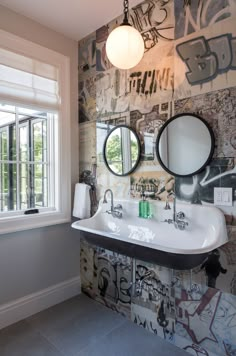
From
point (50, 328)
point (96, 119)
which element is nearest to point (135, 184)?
point (96, 119)

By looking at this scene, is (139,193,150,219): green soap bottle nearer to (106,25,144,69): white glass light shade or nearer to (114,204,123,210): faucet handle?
(114,204,123,210): faucet handle

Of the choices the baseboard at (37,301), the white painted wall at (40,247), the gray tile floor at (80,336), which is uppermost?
the white painted wall at (40,247)

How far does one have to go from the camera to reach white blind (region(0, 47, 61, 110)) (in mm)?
1967

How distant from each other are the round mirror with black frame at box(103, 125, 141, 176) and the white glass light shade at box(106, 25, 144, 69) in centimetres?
59

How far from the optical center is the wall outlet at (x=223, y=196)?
1.50 metres

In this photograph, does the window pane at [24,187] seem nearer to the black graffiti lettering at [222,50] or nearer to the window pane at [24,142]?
the window pane at [24,142]

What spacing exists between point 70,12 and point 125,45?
2.92ft

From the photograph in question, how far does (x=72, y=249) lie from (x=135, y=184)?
1.03 metres

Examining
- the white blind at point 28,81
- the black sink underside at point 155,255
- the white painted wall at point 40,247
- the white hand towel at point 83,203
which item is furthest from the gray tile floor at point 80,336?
the white blind at point 28,81

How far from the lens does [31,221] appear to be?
2133 mm

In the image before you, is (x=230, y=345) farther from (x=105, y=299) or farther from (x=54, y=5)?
(x=54, y=5)

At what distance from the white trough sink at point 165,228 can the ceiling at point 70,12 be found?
1.61 m

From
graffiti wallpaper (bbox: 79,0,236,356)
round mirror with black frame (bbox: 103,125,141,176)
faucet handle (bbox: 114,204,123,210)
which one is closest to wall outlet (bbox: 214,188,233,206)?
graffiti wallpaper (bbox: 79,0,236,356)

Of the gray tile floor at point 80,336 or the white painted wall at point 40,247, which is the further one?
the white painted wall at point 40,247
